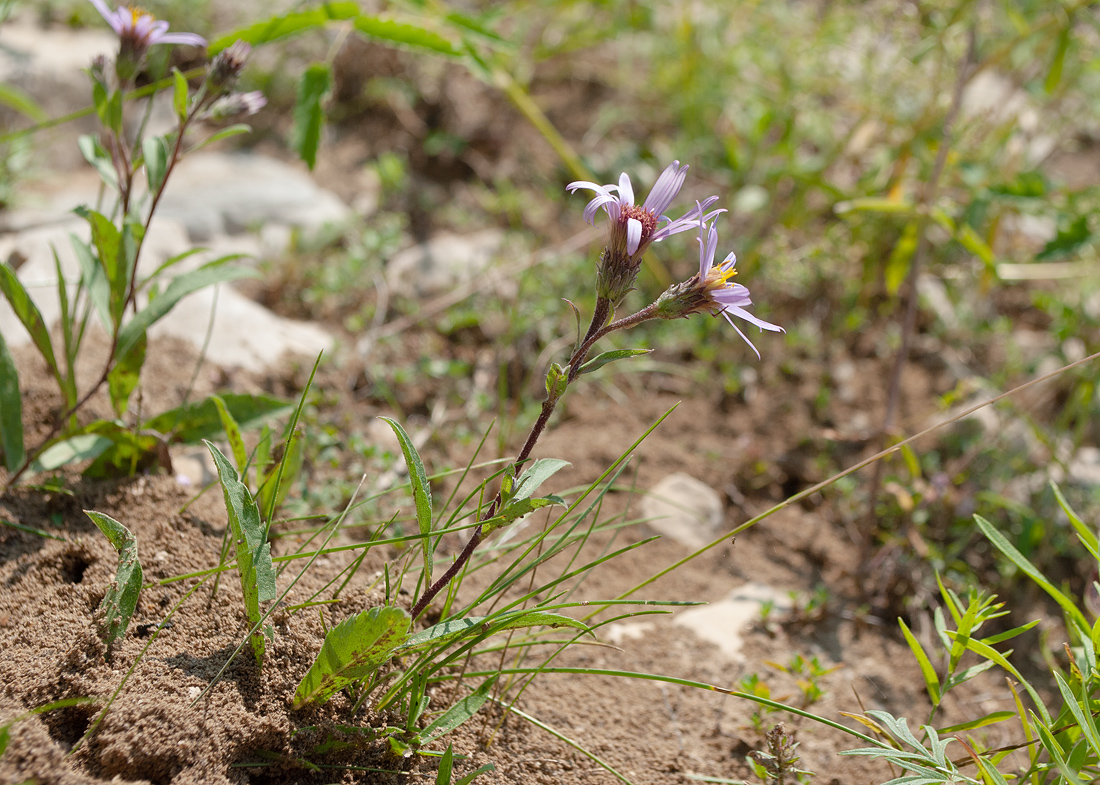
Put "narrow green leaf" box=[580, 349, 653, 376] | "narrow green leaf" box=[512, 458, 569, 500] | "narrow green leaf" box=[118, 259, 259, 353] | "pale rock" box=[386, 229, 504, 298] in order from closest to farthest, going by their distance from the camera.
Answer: "narrow green leaf" box=[580, 349, 653, 376], "narrow green leaf" box=[512, 458, 569, 500], "narrow green leaf" box=[118, 259, 259, 353], "pale rock" box=[386, 229, 504, 298]

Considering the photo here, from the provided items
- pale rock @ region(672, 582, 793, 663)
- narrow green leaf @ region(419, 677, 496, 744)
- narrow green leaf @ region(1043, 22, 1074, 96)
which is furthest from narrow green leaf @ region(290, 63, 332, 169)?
narrow green leaf @ region(1043, 22, 1074, 96)

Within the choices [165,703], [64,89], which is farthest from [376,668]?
[64,89]

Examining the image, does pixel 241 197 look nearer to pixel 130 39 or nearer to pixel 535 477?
pixel 130 39

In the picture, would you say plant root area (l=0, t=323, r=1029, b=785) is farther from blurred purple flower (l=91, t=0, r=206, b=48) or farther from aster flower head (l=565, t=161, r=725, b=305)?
blurred purple flower (l=91, t=0, r=206, b=48)

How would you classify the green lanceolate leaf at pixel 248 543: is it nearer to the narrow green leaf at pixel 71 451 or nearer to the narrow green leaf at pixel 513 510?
the narrow green leaf at pixel 513 510

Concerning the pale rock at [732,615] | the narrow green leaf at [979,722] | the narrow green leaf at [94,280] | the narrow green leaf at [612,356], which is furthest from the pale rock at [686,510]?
the narrow green leaf at [94,280]

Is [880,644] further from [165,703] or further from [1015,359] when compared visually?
[165,703]

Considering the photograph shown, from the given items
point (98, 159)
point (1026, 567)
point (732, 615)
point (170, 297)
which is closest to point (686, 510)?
point (732, 615)
